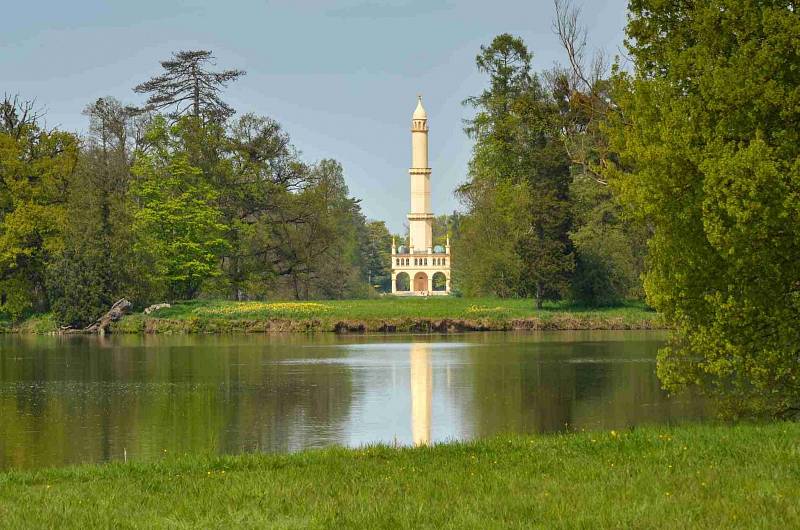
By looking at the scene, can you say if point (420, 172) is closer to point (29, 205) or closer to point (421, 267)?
point (421, 267)

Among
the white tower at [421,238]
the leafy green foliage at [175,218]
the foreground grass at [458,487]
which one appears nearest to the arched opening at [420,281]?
the white tower at [421,238]

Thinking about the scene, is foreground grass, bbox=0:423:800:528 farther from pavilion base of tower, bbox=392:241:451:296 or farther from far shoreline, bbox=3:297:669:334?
pavilion base of tower, bbox=392:241:451:296

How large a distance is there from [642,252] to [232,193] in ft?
84.0

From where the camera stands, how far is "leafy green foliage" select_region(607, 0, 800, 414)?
16344 mm

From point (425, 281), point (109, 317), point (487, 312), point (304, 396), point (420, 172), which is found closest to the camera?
point (304, 396)

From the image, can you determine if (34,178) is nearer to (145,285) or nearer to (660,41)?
(145,285)

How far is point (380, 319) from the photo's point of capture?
5869cm

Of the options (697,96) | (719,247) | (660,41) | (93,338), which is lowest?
(93,338)

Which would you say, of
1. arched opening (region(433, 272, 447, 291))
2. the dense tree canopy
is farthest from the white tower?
the dense tree canopy

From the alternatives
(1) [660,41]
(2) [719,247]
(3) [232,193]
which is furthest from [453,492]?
(3) [232,193]

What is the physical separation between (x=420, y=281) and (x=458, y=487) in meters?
110

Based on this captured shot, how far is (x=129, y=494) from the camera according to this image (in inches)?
464

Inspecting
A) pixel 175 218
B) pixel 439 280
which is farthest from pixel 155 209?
pixel 439 280

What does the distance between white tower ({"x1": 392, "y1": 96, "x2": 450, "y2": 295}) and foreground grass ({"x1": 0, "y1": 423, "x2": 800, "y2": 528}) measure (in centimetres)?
9757
